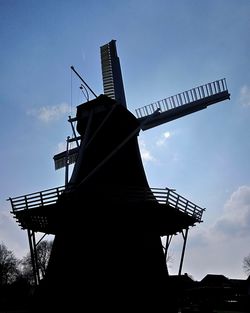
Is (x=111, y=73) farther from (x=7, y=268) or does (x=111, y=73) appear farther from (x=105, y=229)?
(x=7, y=268)

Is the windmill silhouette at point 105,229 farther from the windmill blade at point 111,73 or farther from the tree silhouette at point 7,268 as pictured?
the tree silhouette at point 7,268

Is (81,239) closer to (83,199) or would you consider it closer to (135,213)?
(83,199)

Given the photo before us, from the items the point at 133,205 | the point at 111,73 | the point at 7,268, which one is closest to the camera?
the point at 133,205

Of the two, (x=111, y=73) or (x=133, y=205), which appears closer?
(x=133, y=205)

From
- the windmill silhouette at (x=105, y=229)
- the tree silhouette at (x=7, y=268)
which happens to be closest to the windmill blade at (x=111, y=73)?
the windmill silhouette at (x=105, y=229)

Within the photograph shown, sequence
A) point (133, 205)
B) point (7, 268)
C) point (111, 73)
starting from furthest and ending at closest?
1. point (7, 268)
2. point (111, 73)
3. point (133, 205)

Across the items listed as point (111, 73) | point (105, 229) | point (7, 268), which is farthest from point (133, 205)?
point (7, 268)

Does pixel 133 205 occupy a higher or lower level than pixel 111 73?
lower

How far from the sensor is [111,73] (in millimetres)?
20625

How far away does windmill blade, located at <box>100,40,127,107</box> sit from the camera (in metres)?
19.7

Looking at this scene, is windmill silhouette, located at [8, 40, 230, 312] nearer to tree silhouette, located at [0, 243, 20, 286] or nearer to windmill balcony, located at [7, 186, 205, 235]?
windmill balcony, located at [7, 186, 205, 235]

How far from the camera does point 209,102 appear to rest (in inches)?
727

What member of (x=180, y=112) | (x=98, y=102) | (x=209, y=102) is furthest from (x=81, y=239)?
(x=209, y=102)

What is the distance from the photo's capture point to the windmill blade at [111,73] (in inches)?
776
